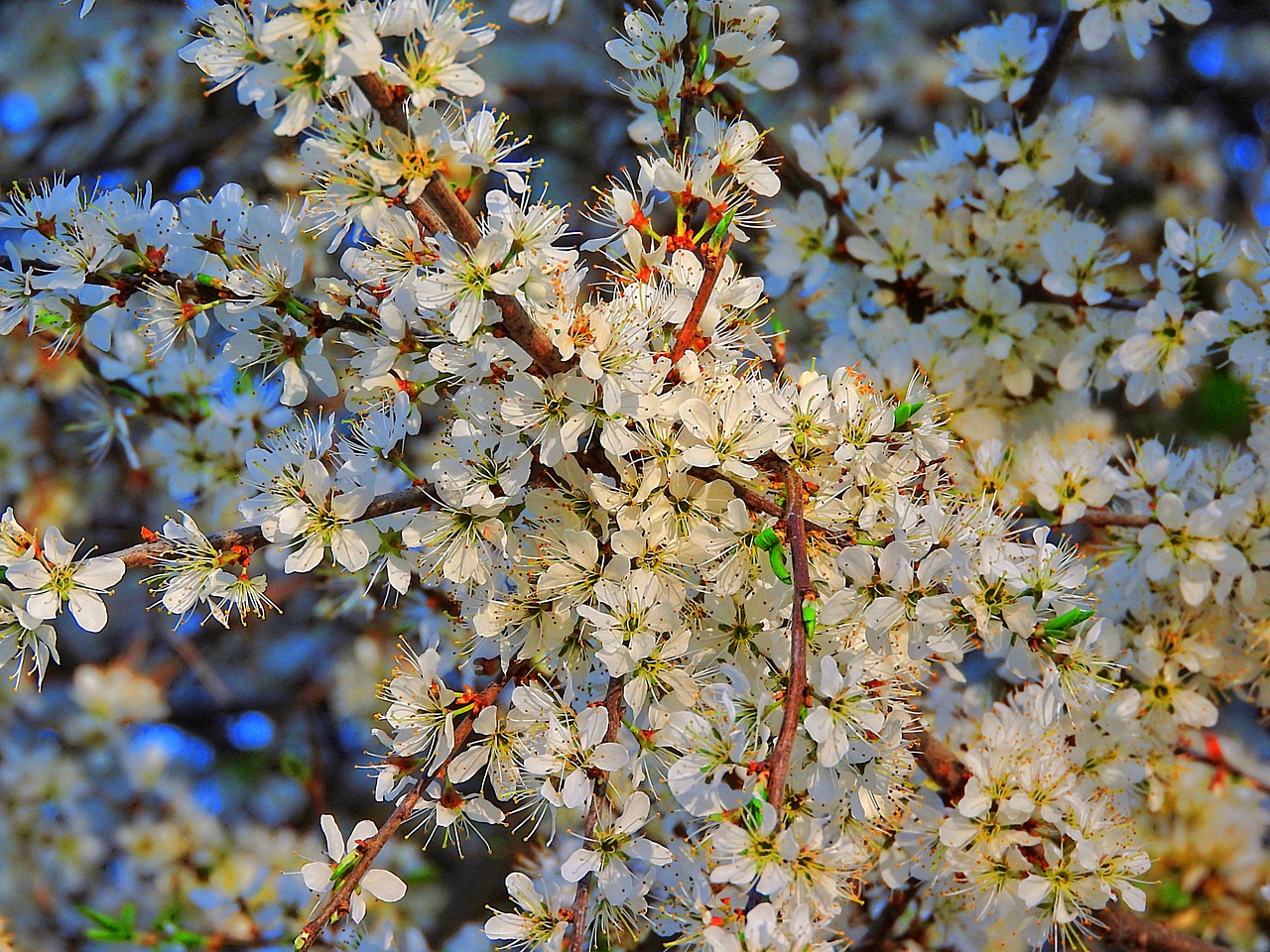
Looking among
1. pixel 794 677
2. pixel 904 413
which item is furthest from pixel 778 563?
pixel 904 413

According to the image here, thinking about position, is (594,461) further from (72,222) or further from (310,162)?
(72,222)

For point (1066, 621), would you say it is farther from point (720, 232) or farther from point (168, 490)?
point (168, 490)

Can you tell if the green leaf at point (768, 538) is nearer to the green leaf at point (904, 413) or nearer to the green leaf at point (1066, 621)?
the green leaf at point (904, 413)

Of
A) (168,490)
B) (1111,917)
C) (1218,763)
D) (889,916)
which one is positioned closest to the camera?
(1111,917)

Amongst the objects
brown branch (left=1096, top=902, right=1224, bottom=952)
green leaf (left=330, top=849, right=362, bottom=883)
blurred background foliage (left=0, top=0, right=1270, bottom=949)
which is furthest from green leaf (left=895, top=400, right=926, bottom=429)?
blurred background foliage (left=0, top=0, right=1270, bottom=949)

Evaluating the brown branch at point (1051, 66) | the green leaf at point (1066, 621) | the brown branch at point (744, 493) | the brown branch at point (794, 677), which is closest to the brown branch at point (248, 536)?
the brown branch at point (744, 493)

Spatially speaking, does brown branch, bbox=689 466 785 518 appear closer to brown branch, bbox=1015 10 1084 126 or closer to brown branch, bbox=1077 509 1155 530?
brown branch, bbox=1077 509 1155 530
